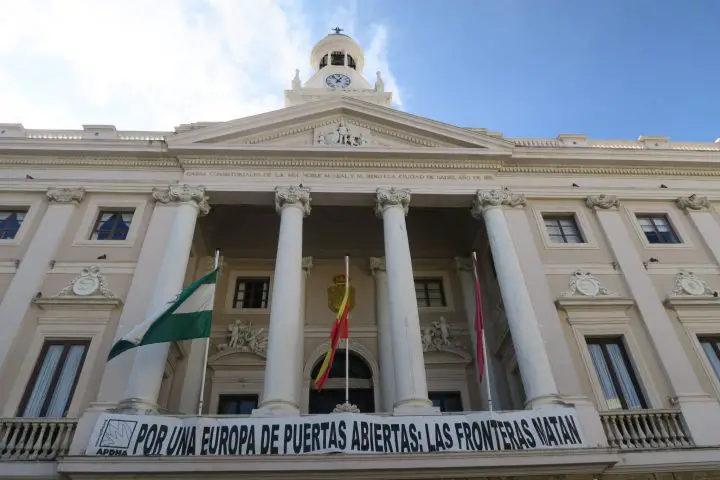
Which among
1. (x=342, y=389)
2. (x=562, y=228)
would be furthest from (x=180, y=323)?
(x=562, y=228)

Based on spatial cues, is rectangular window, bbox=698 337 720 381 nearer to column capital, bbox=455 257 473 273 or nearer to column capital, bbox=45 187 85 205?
column capital, bbox=455 257 473 273

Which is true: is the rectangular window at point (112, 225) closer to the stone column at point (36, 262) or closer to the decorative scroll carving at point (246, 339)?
the stone column at point (36, 262)

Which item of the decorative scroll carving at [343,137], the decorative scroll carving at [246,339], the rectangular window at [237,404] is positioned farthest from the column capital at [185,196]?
the rectangular window at [237,404]

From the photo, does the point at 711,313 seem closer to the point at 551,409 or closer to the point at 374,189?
the point at 551,409

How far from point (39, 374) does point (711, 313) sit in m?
17.1

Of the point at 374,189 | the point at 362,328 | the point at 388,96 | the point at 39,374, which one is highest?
the point at 388,96

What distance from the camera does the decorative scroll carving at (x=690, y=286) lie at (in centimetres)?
1476

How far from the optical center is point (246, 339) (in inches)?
658

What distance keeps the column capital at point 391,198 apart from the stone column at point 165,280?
5051 millimetres

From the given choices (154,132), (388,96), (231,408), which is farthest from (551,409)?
(388,96)

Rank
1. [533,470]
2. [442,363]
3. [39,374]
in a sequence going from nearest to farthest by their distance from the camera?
1. [533,470]
2. [39,374]
3. [442,363]

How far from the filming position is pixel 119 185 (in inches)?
644

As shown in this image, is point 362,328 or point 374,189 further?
point 362,328

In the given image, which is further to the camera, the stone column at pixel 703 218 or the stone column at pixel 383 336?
the stone column at pixel 703 218
